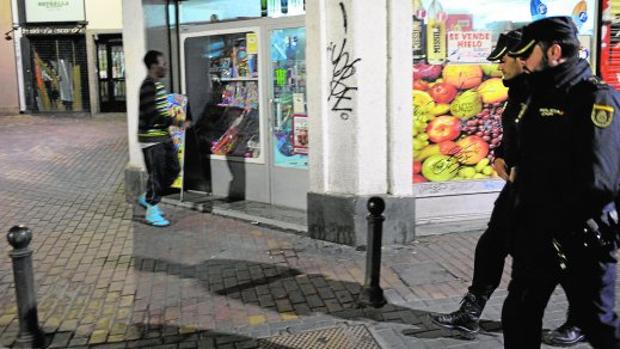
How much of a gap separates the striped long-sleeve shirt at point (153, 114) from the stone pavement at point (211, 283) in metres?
1.02

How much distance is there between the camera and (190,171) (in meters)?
8.67

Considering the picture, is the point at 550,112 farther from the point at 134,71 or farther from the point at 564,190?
the point at 134,71

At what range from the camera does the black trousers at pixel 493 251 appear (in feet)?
13.5


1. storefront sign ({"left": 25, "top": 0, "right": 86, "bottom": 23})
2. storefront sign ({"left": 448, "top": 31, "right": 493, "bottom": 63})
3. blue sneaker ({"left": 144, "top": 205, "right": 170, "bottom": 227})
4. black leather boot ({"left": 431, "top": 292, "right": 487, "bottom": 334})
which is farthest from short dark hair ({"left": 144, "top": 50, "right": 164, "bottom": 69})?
storefront sign ({"left": 25, "top": 0, "right": 86, "bottom": 23})

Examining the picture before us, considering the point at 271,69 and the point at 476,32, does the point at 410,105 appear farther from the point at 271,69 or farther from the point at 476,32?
the point at 271,69

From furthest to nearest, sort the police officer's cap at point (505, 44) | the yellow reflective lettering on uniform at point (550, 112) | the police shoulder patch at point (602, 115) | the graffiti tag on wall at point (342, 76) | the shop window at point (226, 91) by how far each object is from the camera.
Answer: the shop window at point (226, 91)
the graffiti tag on wall at point (342, 76)
the police officer's cap at point (505, 44)
the yellow reflective lettering on uniform at point (550, 112)
the police shoulder patch at point (602, 115)

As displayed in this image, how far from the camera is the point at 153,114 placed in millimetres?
7039

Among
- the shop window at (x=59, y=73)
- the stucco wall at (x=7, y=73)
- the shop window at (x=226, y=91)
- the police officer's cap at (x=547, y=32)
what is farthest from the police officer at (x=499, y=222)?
the stucco wall at (x=7, y=73)

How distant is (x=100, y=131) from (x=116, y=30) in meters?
6.08

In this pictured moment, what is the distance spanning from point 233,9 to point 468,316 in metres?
5.04

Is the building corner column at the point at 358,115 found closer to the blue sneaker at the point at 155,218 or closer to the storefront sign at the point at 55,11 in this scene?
the blue sneaker at the point at 155,218

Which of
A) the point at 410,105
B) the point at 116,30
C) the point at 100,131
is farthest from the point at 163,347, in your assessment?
the point at 116,30

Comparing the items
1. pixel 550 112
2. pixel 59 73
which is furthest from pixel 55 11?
pixel 550 112

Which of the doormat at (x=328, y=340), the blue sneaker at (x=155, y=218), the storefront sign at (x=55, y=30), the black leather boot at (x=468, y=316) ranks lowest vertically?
the doormat at (x=328, y=340)
